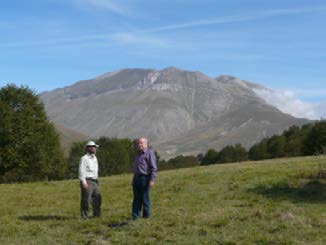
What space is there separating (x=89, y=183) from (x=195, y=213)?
12.2 ft

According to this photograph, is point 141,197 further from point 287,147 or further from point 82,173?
point 287,147

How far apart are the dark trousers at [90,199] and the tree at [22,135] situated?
42.4 m

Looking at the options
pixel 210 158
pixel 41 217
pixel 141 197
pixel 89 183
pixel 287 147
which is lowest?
pixel 41 217

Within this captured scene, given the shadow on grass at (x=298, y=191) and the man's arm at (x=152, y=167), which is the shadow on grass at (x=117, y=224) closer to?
the man's arm at (x=152, y=167)

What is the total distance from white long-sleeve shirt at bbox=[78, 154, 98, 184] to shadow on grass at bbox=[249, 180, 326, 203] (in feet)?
23.2

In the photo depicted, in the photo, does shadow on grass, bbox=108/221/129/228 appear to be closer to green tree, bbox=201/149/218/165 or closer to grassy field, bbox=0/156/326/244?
grassy field, bbox=0/156/326/244

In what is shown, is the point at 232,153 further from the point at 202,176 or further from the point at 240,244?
the point at 240,244

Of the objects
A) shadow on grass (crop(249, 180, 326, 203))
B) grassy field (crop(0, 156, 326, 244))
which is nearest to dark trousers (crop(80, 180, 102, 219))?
grassy field (crop(0, 156, 326, 244))

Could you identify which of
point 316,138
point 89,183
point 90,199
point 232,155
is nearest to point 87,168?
point 89,183

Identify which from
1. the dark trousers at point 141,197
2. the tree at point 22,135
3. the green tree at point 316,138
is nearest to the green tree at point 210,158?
the green tree at point 316,138

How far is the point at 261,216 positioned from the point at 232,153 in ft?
368

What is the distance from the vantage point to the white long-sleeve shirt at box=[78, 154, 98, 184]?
Result: 17.2m

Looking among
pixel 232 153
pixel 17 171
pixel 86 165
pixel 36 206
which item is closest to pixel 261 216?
pixel 86 165

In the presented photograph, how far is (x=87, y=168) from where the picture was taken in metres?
17.4
